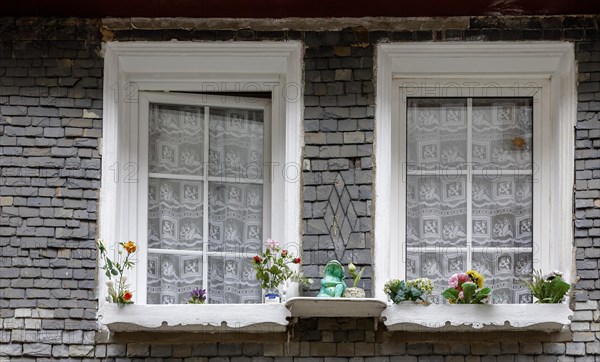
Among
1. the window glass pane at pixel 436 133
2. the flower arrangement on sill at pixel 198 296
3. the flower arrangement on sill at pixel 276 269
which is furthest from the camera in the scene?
the window glass pane at pixel 436 133

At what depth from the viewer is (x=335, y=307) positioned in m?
8.05

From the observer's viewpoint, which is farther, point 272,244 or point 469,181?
point 469,181

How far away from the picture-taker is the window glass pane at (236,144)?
867 centimetres

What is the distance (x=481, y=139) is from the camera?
8.63 meters

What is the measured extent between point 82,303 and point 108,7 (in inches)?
66.9

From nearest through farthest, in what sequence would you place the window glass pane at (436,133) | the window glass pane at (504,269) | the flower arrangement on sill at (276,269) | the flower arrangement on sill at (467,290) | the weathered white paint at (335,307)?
1. the weathered white paint at (335,307)
2. the flower arrangement on sill at (467,290)
3. the flower arrangement on sill at (276,269)
4. the window glass pane at (504,269)
5. the window glass pane at (436,133)

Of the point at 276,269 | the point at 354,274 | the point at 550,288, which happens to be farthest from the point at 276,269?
the point at 550,288

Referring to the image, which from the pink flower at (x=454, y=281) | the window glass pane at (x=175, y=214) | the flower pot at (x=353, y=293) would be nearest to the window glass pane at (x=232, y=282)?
the window glass pane at (x=175, y=214)

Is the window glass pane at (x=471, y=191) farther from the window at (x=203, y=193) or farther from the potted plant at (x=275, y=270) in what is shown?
the window at (x=203, y=193)

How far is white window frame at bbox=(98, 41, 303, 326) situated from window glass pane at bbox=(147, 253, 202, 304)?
85 mm

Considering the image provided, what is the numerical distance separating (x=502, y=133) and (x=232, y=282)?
1.79 metres

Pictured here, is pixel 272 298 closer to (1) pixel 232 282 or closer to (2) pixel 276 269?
(2) pixel 276 269

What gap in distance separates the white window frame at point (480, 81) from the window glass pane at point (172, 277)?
3.60ft

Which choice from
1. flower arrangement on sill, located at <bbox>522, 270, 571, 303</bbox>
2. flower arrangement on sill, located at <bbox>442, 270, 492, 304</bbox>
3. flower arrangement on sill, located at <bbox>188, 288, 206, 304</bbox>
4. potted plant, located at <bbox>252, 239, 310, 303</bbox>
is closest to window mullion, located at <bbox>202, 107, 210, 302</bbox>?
flower arrangement on sill, located at <bbox>188, 288, 206, 304</bbox>
